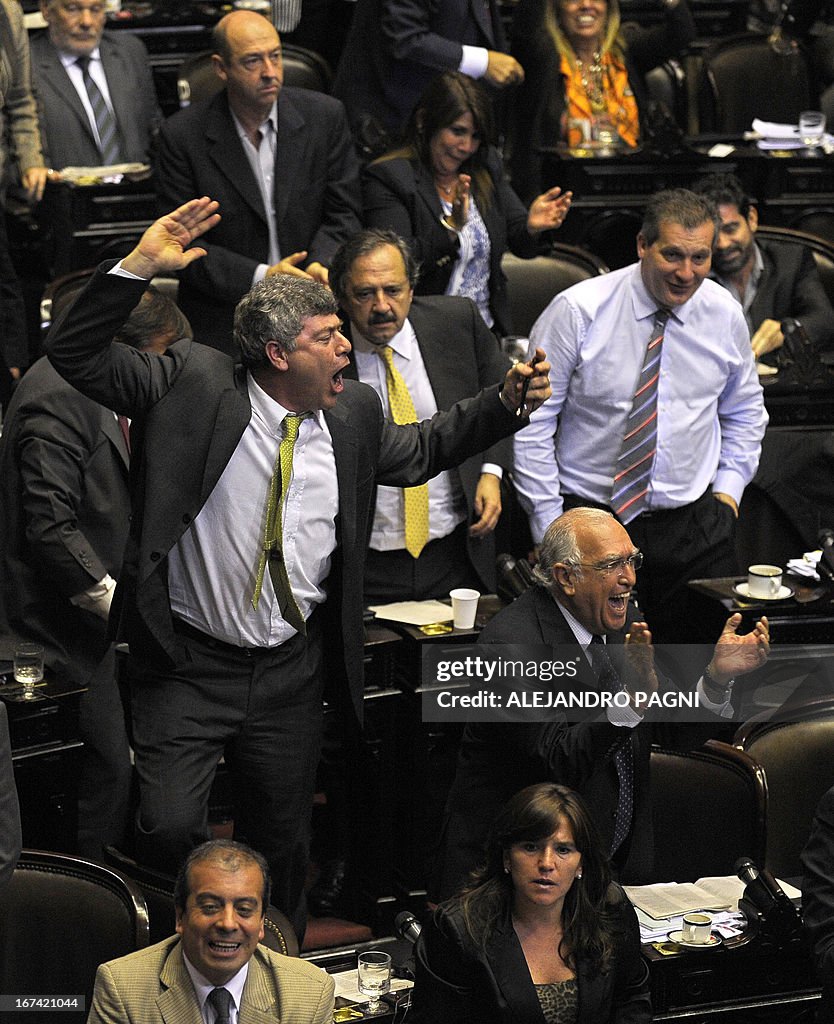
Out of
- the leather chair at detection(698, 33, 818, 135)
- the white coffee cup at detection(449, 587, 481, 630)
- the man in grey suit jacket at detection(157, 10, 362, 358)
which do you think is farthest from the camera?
the leather chair at detection(698, 33, 818, 135)

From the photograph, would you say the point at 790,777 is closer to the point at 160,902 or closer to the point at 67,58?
the point at 160,902

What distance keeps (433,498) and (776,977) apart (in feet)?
4.80

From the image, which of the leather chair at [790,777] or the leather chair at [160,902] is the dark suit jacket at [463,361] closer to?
the leather chair at [790,777]

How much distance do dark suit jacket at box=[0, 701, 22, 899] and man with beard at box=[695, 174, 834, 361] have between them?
346 centimetres

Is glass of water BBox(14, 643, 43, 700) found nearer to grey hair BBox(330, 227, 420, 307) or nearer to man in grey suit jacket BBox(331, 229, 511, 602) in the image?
man in grey suit jacket BBox(331, 229, 511, 602)

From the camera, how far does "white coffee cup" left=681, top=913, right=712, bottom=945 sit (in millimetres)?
3516

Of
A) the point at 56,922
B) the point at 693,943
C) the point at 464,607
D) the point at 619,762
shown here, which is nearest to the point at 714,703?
the point at 619,762

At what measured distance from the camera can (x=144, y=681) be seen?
361cm

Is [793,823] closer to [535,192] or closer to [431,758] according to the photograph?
[431,758]

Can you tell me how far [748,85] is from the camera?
7230 millimetres

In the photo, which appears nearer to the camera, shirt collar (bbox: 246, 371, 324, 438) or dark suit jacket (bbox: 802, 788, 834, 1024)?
dark suit jacket (bbox: 802, 788, 834, 1024)

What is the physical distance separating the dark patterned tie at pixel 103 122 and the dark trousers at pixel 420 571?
7.95 feet

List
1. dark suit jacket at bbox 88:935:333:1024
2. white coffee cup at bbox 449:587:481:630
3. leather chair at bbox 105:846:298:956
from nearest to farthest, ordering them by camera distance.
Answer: dark suit jacket at bbox 88:935:333:1024
leather chair at bbox 105:846:298:956
white coffee cup at bbox 449:587:481:630

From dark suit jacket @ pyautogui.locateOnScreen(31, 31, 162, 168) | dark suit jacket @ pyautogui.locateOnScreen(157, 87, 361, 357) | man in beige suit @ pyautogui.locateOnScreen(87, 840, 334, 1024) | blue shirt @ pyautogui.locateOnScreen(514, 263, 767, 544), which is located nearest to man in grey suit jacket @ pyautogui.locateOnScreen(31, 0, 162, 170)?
dark suit jacket @ pyautogui.locateOnScreen(31, 31, 162, 168)
